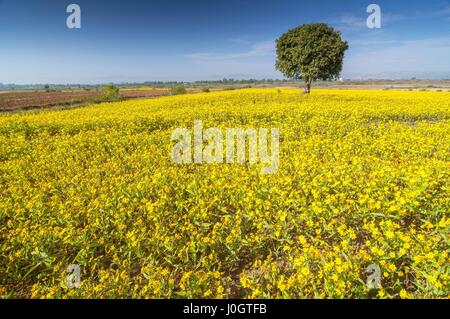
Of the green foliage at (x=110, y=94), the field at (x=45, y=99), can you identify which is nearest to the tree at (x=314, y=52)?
the green foliage at (x=110, y=94)

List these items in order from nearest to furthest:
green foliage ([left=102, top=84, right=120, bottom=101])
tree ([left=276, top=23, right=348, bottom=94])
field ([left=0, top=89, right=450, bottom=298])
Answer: field ([left=0, top=89, right=450, bottom=298]) → tree ([left=276, top=23, right=348, bottom=94]) → green foliage ([left=102, top=84, right=120, bottom=101])

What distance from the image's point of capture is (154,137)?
33.5 feet

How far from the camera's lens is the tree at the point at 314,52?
3434 centimetres

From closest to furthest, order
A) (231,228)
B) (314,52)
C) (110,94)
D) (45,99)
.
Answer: (231,228)
(314,52)
(110,94)
(45,99)

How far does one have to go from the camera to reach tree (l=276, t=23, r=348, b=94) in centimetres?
3434

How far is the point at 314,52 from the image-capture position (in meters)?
34.6

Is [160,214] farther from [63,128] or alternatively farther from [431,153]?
[63,128]

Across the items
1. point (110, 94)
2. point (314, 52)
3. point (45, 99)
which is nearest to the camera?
point (314, 52)

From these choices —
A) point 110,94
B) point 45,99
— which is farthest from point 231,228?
point 45,99

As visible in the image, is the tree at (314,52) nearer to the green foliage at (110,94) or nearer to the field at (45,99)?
the green foliage at (110,94)

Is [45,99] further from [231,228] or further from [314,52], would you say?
[231,228]

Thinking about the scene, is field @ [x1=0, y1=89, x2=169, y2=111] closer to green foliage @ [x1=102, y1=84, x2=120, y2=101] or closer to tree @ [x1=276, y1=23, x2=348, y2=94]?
green foliage @ [x1=102, y1=84, x2=120, y2=101]

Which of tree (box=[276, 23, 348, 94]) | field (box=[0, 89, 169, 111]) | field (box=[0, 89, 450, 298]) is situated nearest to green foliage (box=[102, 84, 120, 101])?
field (box=[0, 89, 169, 111])

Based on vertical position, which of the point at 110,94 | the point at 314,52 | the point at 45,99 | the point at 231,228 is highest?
the point at 314,52
